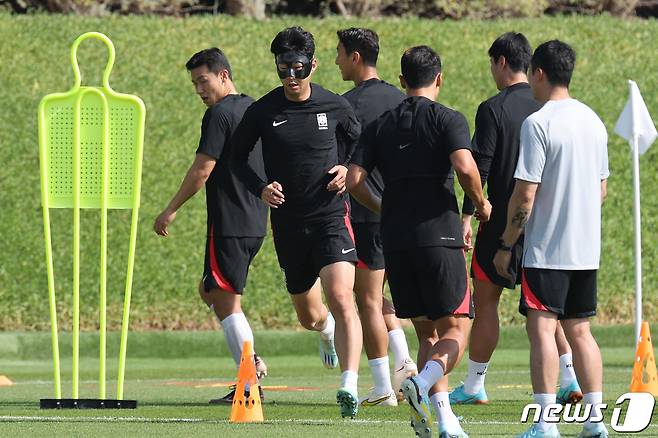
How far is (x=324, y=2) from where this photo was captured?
28438 millimetres

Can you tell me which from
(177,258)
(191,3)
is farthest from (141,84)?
(191,3)

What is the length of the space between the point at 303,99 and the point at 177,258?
10437 millimetres

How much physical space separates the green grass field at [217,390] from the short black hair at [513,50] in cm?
216

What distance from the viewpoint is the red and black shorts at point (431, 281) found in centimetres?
802

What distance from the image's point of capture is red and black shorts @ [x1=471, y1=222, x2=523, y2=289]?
977 centimetres

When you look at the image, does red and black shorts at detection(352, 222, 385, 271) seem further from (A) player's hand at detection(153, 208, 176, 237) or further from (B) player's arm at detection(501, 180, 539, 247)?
(B) player's arm at detection(501, 180, 539, 247)

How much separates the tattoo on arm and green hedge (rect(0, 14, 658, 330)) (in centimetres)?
1211

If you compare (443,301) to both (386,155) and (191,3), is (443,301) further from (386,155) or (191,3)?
(191,3)

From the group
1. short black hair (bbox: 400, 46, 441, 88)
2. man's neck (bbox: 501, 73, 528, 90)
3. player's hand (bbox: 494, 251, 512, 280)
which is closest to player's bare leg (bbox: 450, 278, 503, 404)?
man's neck (bbox: 501, 73, 528, 90)

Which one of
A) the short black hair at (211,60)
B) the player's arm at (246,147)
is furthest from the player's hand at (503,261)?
the short black hair at (211,60)

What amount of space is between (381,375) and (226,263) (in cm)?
133

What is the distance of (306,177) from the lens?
376 inches

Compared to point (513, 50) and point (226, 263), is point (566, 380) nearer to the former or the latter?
point (513, 50)

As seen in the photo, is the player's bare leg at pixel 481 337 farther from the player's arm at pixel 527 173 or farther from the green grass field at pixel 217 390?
the player's arm at pixel 527 173
